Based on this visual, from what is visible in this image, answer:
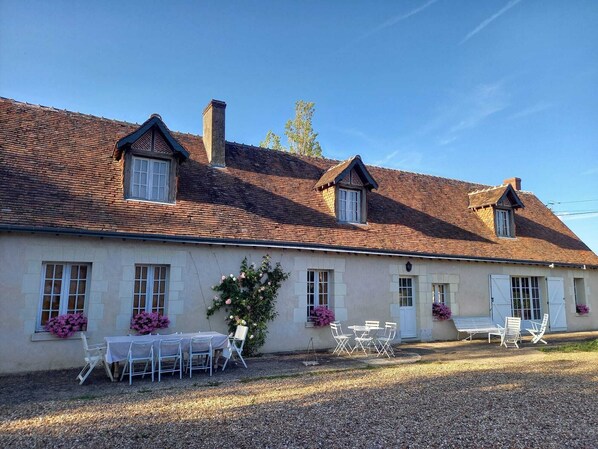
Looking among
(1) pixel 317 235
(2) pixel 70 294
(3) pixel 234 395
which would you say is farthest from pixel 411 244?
(2) pixel 70 294

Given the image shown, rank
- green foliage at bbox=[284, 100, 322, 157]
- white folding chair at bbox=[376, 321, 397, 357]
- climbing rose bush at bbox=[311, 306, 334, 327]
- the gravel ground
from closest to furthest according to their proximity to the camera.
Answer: the gravel ground
white folding chair at bbox=[376, 321, 397, 357]
climbing rose bush at bbox=[311, 306, 334, 327]
green foliage at bbox=[284, 100, 322, 157]

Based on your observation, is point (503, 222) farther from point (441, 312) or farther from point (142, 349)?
point (142, 349)

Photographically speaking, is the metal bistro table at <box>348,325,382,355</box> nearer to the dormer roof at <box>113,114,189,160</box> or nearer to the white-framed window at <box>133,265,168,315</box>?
the white-framed window at <box>133,265,168,315</box>

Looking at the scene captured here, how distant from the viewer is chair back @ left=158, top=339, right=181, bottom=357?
728 cm

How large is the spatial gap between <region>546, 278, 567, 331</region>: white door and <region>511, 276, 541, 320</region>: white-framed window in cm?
38

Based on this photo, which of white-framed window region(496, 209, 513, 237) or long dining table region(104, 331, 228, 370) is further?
white-framed window region(496, 209, 513, 237)

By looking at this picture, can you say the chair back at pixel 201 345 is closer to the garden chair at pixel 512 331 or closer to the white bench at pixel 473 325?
the white bench at pixel 473 325

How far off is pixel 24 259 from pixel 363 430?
6.88m

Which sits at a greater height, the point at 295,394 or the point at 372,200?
the point at 372,200

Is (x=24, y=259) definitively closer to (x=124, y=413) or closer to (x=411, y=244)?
(x=124, y=413)

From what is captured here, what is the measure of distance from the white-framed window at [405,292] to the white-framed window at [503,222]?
4.79m

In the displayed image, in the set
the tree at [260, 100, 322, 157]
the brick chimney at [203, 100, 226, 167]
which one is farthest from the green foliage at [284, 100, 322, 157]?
the brick chimney at [203, 100, 226, 167]

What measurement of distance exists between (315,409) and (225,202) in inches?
249

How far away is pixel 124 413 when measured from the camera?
206 inches
